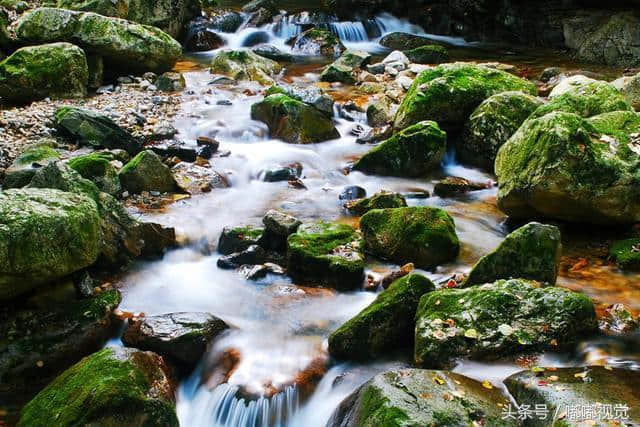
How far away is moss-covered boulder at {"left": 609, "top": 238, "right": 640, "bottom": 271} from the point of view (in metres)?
5.99

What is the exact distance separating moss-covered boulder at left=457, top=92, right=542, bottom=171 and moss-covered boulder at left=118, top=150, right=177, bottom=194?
4.98 meters

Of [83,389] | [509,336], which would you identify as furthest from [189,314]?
[509,336]

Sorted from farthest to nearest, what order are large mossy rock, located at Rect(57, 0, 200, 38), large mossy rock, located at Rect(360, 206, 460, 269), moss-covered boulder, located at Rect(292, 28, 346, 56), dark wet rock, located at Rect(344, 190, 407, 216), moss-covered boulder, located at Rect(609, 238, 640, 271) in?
1. moss-covered boulder, located at Rect(292, 28, 346, 56)
2. large mossy rock, located at Rect(57, 0, 200, 38)
3. dark wet rock, located at Rect(344, 190, 407, 216)
4. large mossy rock, located at Rect(360, 206, 460, 269)
5. moss-covered boulder, located at Rect(609, 238, 640, 271)

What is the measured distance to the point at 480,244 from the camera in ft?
22.6

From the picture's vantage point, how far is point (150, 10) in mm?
16406

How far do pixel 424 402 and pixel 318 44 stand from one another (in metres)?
16.5

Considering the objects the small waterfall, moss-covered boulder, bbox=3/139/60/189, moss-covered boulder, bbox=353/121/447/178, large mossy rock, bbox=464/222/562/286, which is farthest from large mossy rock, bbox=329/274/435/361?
moss-covered boulder, bbox=3/139/60/189

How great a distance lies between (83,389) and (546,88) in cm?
1240

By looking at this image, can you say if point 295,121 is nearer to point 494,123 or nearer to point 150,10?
point 494,123

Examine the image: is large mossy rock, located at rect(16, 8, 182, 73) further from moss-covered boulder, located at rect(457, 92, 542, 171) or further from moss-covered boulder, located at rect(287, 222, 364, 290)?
moss-covered boulder, located at rect(287, 222, 364, 290)

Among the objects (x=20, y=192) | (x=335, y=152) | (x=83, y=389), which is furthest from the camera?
(x=335, y=152)

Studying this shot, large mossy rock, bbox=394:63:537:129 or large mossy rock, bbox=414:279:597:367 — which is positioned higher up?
large mossy rock, bbox=394:63:537:129

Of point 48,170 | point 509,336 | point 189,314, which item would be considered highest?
point 48,170

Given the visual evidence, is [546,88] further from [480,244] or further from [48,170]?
[48,170]
